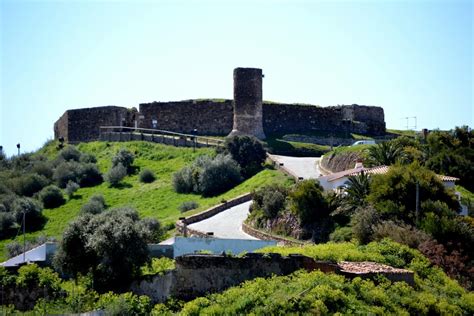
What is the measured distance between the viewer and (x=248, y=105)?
58.5 meters

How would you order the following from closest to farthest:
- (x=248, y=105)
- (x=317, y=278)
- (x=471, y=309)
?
(x=317, y=278)
(x=471, y=309)
(x=248, y=105)

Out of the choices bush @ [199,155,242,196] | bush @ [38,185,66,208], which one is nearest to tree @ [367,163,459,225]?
bush @ [199,155,242,196]

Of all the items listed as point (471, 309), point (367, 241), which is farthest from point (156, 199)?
point (471, 309)

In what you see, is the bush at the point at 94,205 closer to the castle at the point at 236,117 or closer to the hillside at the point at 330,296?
the castle at the point at 236,117

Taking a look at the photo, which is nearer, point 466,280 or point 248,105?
point 466,280

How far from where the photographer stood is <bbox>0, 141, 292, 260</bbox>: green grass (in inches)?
1831

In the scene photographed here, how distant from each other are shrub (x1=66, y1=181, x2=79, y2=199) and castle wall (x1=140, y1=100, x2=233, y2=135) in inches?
436

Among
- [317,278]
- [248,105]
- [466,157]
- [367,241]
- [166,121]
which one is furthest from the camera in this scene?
[166,121]

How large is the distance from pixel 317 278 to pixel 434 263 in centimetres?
716

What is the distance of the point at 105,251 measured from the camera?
26.8 m

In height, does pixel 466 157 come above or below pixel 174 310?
above

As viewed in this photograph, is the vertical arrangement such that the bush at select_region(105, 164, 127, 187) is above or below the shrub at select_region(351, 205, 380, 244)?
above

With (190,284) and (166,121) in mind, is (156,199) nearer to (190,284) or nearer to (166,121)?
(166,121)

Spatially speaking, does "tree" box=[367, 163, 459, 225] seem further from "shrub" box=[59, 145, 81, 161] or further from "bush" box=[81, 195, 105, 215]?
"shrub" box=[59, 145, 81, 161]
